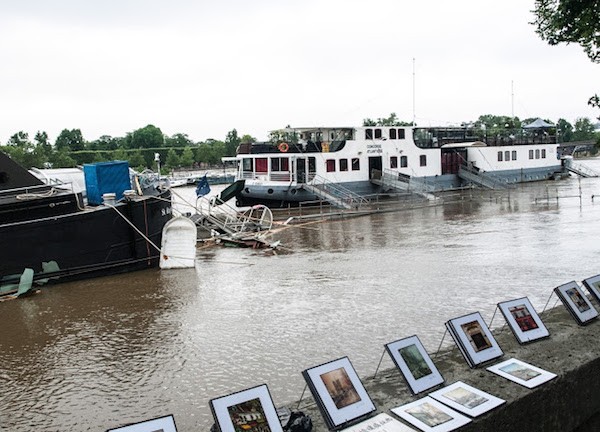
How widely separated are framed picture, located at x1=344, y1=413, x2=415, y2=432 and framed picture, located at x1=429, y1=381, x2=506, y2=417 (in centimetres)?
54

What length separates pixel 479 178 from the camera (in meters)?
41.3

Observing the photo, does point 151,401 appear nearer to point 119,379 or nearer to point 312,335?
point 119,379

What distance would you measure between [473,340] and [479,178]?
37.6m

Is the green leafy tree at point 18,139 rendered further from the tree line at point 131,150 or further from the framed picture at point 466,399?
the framed picture at point 466,399

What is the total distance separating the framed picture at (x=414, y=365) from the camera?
16.4 ft

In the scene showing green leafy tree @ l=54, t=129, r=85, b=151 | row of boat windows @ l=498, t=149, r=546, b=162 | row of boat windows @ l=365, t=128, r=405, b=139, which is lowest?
row of boat windows @ l=498, t=149, r=546, b=162

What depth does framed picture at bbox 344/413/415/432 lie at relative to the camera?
4375mm

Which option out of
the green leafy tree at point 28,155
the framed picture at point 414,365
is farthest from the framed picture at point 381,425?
the green leafy tree at point 28,155

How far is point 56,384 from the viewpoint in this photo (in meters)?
8.31

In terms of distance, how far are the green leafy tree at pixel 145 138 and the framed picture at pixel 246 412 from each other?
122 m

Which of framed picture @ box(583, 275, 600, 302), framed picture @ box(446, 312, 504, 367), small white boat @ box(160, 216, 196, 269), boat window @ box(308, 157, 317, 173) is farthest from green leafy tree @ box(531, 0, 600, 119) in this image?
boat window @ box(308, 157, 317, 173)

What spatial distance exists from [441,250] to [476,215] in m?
10.1

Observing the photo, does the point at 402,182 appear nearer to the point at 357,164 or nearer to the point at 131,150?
the point at 357,164

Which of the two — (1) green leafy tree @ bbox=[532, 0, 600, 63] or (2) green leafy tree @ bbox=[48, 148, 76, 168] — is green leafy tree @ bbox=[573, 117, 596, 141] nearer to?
(2) green leafy tree @ bbox=[48, 148, 76, 168]
